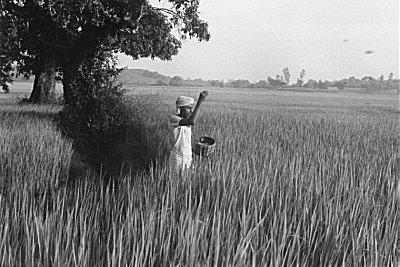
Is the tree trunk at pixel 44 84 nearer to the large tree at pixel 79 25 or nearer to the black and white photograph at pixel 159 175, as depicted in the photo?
the black and white photograph at pixel 159 175

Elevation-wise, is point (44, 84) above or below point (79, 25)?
below

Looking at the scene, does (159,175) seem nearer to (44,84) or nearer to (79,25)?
(79,25)

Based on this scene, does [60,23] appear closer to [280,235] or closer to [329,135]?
[329,135]

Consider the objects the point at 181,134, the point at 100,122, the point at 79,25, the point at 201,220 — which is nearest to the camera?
the point at 201,220

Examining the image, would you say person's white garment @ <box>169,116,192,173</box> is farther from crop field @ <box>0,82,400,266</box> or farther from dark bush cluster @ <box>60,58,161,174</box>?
dark bush cluster @ <box>60,58,161,174</box>

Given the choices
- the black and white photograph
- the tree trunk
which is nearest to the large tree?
the black and white photograph

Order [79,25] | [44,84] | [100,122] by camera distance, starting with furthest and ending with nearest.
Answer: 1. [44,84]
2. [79,25]
3. [100,122]

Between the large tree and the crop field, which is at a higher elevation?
the large tree

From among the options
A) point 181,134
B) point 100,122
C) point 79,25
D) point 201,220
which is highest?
point 79,25

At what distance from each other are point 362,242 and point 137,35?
10.1m

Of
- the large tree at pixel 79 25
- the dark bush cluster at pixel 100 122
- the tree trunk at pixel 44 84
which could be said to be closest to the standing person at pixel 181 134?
the dark bush cluster at pixel 100 122

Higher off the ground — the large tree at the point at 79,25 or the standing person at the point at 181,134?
the large tree at the point at 79,25

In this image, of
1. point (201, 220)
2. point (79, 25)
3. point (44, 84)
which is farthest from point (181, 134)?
point (44, 84)

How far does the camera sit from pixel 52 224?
1.98 metres
